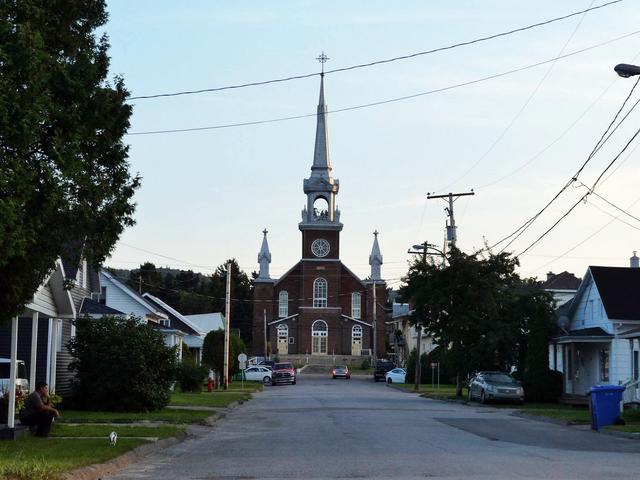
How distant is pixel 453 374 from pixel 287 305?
74.9 meters

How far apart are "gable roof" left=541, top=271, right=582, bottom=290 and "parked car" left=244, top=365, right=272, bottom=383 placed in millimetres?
24113

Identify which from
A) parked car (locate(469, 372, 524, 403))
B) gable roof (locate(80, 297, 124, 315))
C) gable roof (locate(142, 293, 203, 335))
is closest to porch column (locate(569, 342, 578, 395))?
parked car (locate(469, 372, 524, 403))

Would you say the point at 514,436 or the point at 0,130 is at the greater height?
the point at 0,130

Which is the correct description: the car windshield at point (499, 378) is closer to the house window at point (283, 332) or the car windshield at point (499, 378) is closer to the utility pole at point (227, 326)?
the utility pole at point (227, 326)

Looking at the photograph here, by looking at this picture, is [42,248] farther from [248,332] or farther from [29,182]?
[248,332]

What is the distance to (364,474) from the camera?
14945 millimetres

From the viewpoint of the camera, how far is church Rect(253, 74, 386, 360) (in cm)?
11944

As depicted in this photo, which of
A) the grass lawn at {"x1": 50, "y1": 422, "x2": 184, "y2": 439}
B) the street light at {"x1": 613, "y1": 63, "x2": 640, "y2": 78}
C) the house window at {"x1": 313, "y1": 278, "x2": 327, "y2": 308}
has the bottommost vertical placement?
the grass lawn at {"x1": 50, "y1": 422, "x2": 184, "y2": 439}

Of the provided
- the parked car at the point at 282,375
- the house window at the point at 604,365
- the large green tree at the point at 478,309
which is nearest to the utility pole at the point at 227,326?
the large green tree at the point at 478,309

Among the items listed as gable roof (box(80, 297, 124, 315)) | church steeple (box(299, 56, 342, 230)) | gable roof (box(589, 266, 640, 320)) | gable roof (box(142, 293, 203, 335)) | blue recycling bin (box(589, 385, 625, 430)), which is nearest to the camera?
blue recycling bin (box(589, 385, 625, 430))

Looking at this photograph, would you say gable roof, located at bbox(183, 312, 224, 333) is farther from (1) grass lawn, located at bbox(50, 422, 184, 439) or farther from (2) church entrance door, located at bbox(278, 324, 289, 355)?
(1) grass lawn, located at bbox(50, 422, 184, 439)

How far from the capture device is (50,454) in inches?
648

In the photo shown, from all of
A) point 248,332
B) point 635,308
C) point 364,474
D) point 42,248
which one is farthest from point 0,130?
point 248,332

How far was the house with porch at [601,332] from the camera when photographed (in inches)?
1726
